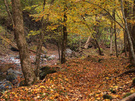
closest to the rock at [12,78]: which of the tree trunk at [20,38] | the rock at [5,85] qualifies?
the rock at [5,85]

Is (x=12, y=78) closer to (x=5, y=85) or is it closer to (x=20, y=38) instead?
(x=5, y=85)

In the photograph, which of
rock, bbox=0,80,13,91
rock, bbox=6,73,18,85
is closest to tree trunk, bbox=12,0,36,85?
rock, bbox=0,80,13,91

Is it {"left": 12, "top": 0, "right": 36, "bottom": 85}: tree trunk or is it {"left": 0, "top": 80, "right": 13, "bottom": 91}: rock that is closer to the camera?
{"left": 12, "top": 0, "right": 36, "bottom": 85}: tree trunk

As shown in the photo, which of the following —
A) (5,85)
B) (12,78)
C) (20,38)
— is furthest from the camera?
(12,78)

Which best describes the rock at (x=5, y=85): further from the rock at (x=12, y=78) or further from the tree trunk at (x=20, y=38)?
the tree trunk at (x=20, y=38)

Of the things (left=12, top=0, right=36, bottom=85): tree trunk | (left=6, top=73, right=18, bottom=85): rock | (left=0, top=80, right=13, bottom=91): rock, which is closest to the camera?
(left=12, top=0, right=36, bottom=85): tree trunk

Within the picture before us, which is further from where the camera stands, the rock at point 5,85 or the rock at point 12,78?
the rock at point 12,78

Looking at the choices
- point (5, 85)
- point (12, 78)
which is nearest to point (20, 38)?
point (5, 85)

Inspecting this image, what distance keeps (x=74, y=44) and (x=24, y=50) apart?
1878cm

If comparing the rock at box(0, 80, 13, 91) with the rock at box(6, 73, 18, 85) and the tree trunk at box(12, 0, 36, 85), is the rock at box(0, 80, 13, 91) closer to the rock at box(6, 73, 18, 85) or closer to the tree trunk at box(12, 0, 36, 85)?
the rock at box(6, 73, 18, 85)

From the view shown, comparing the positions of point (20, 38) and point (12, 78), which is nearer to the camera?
point (20, 38)

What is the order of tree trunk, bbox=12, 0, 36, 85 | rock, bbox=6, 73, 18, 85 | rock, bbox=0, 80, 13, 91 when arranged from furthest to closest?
rock, bbox=6, 73, 18, 85, rock, bbox=0, 80, 13, 91, tree trunk, bbox=12, 0, 36, 85

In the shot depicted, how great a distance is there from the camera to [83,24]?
1227 cm

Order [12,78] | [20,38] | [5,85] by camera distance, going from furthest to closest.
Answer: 1. [12,78]
2. [5,85]
3. [20,38]
